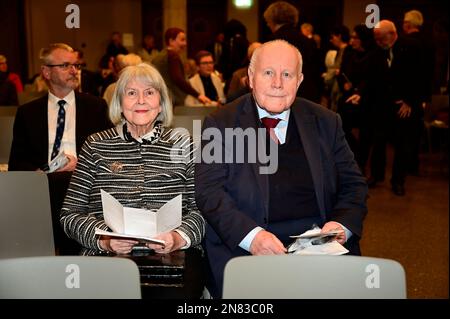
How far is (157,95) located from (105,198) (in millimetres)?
602

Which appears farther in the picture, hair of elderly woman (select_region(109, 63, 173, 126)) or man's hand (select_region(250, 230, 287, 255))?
hair of elderly woman (select_region(109, 63, 173, 126))

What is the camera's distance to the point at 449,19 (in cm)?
1091

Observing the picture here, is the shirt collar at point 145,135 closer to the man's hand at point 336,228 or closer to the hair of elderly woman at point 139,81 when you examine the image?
the hair of elderly woman at point 139,81

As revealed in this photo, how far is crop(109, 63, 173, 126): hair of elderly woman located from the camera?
2471mm

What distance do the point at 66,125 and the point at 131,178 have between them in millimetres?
1061

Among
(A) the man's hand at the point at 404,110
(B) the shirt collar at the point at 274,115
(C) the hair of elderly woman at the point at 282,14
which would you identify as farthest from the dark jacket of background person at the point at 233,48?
(B) the shirt collar at the point at 274,115

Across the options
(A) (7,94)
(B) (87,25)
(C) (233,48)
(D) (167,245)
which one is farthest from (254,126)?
(B) (87,25)

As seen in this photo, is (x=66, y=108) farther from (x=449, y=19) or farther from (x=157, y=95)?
(x=449, y=19)

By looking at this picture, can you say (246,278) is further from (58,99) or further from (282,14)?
(282,14)

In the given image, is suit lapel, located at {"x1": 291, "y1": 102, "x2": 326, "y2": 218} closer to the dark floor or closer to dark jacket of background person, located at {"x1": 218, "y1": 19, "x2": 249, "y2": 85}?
the dark floor

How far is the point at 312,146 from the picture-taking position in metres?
2.30

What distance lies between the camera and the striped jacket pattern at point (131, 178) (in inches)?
92.4

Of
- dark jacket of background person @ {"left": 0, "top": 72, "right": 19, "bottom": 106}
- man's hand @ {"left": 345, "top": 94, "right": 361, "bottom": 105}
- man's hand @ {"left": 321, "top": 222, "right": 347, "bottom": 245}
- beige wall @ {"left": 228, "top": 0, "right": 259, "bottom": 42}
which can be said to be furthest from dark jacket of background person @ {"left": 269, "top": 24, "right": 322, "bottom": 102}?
beige wall @ {"left": 228, "top": 0, "right": 259, "bottom": 42}

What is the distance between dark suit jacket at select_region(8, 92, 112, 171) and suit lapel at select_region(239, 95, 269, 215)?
3.98 feet
